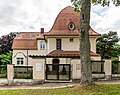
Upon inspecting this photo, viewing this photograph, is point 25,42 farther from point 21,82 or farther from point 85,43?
point 85,43

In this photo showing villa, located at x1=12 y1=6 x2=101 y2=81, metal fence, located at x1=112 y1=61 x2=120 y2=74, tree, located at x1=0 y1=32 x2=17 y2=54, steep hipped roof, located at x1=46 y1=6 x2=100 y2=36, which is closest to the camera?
villa, located at x1=12 y1=6 x2=101 y2=81

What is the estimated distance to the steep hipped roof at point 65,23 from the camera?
38.0 meters

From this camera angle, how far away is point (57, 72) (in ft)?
78.9

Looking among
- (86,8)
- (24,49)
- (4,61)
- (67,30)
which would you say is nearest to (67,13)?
(67,30)

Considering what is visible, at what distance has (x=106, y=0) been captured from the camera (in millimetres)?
18594

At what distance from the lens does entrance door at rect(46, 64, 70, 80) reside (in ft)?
78.4

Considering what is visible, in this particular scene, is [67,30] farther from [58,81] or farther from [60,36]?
[58,81]

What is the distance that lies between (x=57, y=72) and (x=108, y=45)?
2800 cm

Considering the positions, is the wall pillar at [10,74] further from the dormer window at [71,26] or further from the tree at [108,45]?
the tree at [108,45]

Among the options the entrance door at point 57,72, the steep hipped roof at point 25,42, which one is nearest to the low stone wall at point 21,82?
the entrance door at point 57,72

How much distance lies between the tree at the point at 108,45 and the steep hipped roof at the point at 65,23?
39.2 feet

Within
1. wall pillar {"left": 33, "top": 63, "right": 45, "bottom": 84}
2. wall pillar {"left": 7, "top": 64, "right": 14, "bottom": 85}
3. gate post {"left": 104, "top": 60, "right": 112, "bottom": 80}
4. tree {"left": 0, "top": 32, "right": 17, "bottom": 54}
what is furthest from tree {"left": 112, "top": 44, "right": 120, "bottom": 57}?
tree {"left": 0, "top": 32, "right": 17, "bottom": 54}

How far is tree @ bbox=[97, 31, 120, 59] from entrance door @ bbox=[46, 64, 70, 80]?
26570 mm

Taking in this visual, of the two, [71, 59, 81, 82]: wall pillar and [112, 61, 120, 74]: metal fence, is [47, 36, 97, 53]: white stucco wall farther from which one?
[71, 59, 81, 82]: wall pillar
